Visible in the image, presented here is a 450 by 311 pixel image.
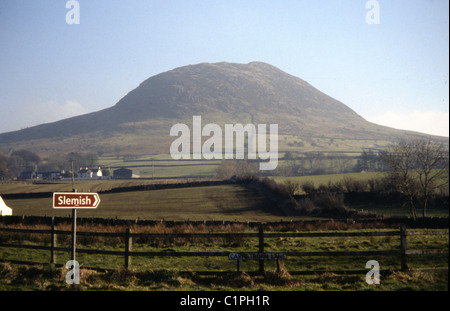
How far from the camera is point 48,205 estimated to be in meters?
50.6

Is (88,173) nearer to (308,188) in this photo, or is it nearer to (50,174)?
(50,174)

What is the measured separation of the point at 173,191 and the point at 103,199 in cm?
1214

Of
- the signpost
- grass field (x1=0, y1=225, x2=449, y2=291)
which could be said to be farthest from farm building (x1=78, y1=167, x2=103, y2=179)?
the signpost

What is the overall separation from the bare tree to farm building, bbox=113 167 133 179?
79411mm

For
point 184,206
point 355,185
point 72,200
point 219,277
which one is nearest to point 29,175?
point 184,206

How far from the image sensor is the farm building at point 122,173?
353ft

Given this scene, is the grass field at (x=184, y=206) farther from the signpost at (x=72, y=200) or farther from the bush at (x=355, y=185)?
the signpost at (x=72, y=200)

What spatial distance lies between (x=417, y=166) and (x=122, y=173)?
87.4 meters

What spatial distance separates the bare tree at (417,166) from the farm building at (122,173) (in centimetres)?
7941

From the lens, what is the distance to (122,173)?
110m

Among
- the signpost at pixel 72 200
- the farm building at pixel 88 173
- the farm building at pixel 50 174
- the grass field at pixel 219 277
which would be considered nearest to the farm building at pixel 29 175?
the farm building at pixel 50 174

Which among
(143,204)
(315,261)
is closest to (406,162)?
(315,261)

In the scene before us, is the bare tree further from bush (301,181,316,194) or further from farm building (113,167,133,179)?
farm building (113,167,133,179)
